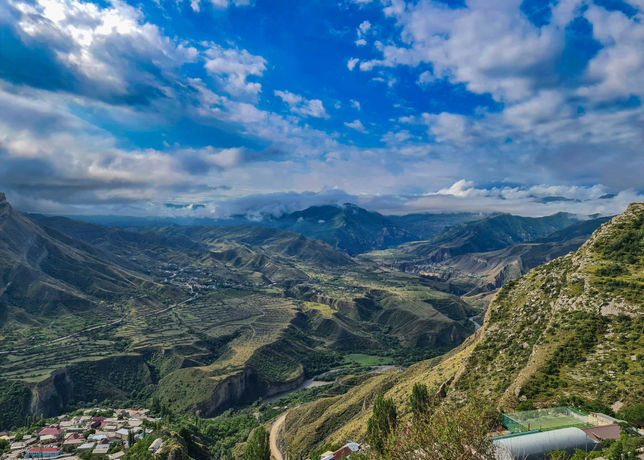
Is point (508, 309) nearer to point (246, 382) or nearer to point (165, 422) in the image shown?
point (165, 422)

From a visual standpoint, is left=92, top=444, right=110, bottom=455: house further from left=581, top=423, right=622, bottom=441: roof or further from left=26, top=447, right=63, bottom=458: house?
left=581, top=423, right=622, bottom=441: roof

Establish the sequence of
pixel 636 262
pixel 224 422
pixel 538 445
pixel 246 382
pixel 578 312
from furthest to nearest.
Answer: pixel 246 382
pixel 224 422
pixel 636 262
pixel 578 312
pixel 538 445

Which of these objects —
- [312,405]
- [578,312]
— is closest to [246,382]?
[312,405]

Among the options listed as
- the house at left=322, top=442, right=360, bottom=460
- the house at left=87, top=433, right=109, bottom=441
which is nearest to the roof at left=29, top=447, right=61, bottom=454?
the house at left=87, top=433, right=109, bottom=441

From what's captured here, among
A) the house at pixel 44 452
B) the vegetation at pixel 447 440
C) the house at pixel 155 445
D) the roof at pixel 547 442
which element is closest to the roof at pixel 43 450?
the house at pixel 44 452

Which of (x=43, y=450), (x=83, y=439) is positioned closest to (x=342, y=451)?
(x=83, y=439)
